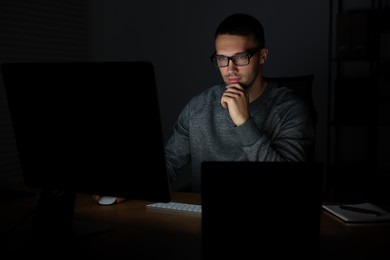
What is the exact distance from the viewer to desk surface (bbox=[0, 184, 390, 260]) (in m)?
1.06

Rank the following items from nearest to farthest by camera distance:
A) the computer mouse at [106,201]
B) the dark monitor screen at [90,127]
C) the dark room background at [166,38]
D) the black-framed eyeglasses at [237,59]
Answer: the dark monitor screen at [90,127] → the computer mouse at [106,201] → the black-framed eyeglasses at [237,59] → the dark room background at [166,38]

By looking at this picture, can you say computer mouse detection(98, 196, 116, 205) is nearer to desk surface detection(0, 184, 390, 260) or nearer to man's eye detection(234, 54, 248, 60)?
desk surface detection(0, 184, 390, 260)

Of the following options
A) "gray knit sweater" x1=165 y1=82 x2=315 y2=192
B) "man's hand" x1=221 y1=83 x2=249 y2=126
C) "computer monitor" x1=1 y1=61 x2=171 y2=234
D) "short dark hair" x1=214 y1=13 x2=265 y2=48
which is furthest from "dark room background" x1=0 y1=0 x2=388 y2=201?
"computer monitor" x1=1 y1=61 x2=171 y2=234

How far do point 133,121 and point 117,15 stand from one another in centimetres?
314

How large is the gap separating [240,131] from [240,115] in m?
0.06

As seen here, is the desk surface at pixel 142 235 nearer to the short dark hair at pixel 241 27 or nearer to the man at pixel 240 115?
the man at pixel 240 115

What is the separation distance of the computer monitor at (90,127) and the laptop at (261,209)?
17 cm

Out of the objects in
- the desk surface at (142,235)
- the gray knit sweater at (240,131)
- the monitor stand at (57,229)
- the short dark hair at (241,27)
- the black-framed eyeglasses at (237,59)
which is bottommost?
the desk surface at (142,235)

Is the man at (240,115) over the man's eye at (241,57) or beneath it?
beneath

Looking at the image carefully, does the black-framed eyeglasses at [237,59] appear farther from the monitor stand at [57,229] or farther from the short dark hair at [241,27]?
the monitor stand at [57,229]

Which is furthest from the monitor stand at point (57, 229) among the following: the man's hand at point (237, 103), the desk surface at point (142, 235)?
the man's hand at point (237, 103)

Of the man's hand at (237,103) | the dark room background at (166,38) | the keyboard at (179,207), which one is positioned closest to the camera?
the keyboard at (179,207)

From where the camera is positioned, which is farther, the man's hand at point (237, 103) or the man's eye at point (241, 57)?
the man's eye at point (241, 57)

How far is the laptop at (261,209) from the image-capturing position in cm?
89
